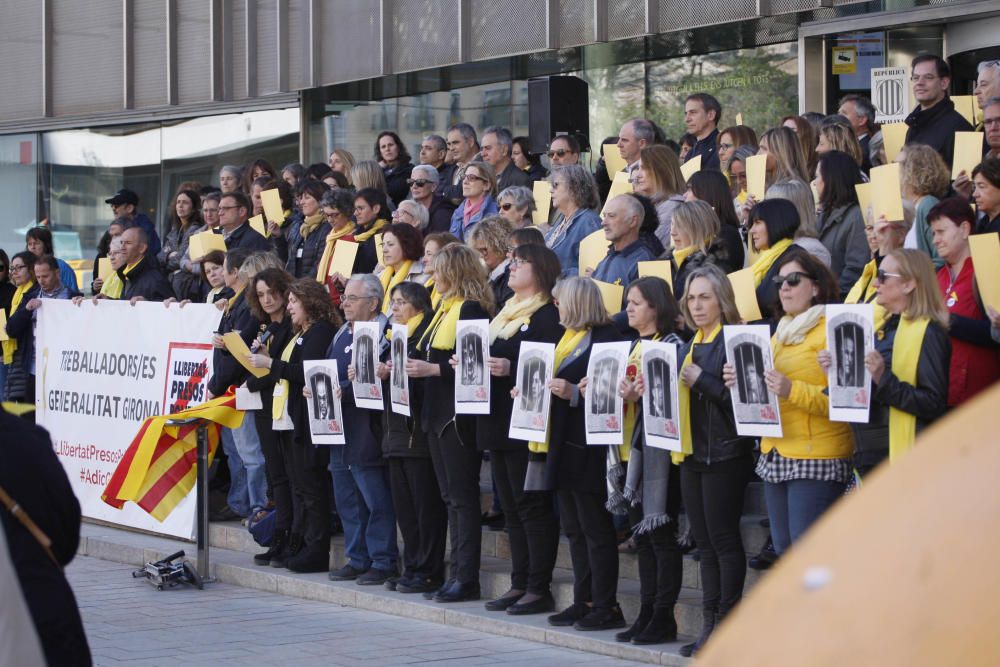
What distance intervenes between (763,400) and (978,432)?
6.49 metres

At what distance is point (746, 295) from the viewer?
8109 mm

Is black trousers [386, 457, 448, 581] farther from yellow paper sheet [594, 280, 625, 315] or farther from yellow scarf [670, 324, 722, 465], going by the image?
yellow scarf [670, 324, 722, 465]

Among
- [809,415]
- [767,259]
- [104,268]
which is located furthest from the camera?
[104,268]

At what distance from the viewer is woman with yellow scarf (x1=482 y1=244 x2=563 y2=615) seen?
925 centimetres

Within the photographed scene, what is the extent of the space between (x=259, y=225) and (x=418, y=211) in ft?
8.43

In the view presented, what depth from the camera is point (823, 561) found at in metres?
1.11

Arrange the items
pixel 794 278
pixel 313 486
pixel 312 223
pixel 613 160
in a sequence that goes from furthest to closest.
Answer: pixel 312 223
pixel 613 160
pixel 313 486
pixel 794 278

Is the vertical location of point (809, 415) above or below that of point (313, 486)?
above

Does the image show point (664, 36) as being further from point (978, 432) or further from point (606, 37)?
point (978, 432)

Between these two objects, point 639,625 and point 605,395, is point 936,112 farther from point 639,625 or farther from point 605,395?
point 639,625

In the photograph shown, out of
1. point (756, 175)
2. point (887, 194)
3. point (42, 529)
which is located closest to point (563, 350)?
point (756, 175)

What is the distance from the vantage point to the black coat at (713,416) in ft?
25.6

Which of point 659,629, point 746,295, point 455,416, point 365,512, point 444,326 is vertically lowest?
point 659,629

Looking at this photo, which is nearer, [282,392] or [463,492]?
[463,492]
